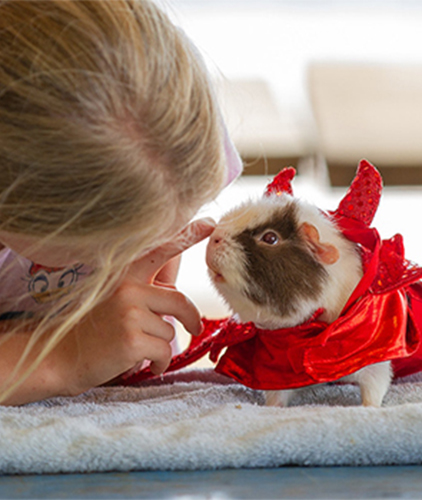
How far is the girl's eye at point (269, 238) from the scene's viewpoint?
70 centimetres

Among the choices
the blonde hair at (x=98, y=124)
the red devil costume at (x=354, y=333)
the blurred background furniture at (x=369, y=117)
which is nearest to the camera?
the blonde hair at (x=98, y=124)

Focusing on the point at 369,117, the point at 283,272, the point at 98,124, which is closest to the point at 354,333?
the point at 283,272

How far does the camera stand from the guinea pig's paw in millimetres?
703

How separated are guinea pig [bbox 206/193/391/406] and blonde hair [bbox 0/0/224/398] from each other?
0.12 meters

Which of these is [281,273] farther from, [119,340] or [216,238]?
[119,340]

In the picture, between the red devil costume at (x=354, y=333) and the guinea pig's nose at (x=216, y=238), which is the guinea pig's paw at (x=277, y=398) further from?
the guinea pig's nose at (x=216, y=238)

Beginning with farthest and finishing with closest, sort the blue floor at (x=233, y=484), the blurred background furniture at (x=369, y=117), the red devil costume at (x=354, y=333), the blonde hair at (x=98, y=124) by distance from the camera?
the blurred background furniture at (x=369, y=117) → the red devil costume at (x=354, y=333) → the blonde hair at (x=98, y=124) → the blue floor at (x=233, y=484)

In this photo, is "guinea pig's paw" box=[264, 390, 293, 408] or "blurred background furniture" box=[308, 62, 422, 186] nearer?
"guinea pig's paw" box=[264, 390, 293, 408]

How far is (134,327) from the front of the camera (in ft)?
2.26

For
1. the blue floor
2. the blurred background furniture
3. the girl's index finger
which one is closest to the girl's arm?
the girl's index finger

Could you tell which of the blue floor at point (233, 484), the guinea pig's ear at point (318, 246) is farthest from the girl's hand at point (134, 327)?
the blue floor at point (233, 484)

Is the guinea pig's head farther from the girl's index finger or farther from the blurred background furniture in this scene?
the blurred background furniture

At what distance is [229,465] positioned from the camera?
464 millimetres

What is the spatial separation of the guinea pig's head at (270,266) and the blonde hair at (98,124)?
0.12 metres
